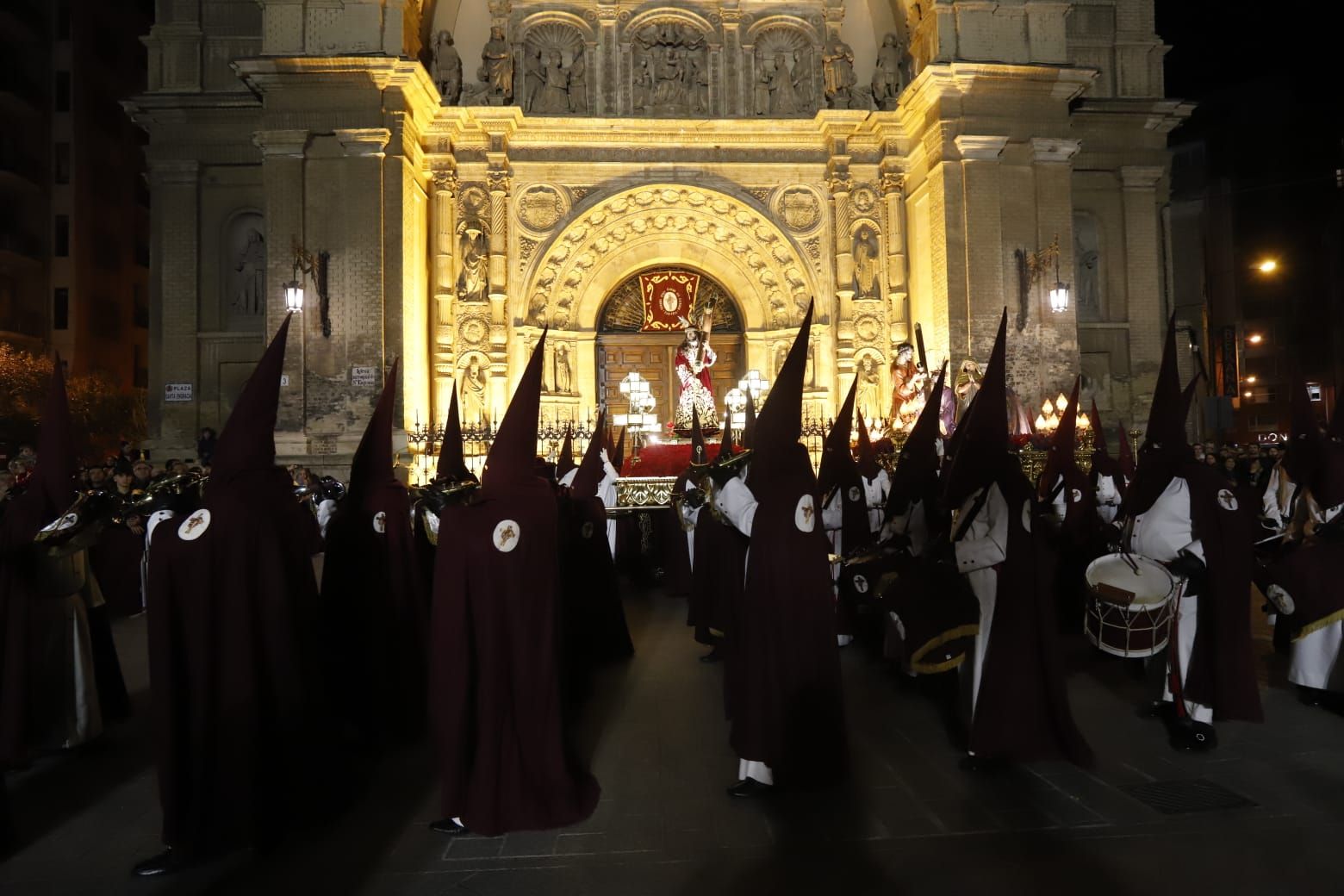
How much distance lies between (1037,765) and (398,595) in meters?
4.05

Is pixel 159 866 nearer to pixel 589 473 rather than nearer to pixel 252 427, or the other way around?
pixel 252 427

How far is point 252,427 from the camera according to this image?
13.1 ft

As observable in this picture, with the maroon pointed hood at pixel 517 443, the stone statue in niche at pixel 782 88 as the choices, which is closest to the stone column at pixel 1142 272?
the stone statue in niche at pixel 782 88

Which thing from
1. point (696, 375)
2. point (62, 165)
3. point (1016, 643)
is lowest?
point (1016, 643)

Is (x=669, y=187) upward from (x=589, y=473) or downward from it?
upward

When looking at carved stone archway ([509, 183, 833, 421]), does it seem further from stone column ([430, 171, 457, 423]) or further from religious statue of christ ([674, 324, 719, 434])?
religious statue of christ ([674, 324, 719, 434])

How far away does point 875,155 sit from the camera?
17641 millimetres

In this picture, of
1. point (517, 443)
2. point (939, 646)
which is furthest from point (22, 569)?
point (939, 646)

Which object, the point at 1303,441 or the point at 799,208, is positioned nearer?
the point at 1303,441

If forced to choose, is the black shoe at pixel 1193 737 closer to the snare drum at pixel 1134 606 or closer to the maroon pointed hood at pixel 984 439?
the snare drum at pixel 1134 606

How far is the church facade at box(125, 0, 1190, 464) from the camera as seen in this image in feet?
54.7

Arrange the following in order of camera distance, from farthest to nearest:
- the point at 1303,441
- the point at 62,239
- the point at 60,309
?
the point at 62,239 → the point at 60,309 → the point at 1303,441

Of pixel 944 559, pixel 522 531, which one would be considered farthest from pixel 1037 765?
pixel 522 531

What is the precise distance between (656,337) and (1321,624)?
14.2 meters
